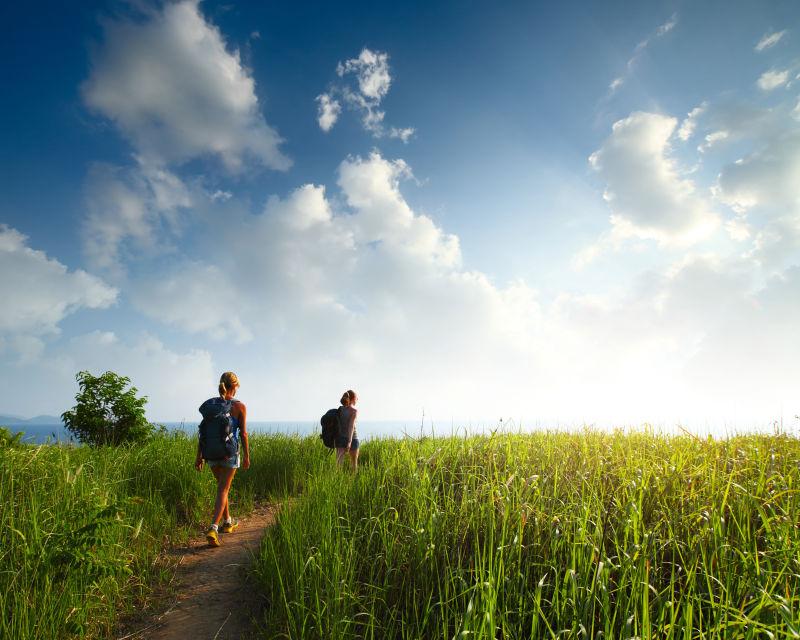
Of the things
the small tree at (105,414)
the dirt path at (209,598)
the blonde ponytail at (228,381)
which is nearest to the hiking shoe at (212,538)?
the dirt path at (209,598)

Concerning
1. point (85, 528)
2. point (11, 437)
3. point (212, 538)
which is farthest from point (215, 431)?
point (11, 437)

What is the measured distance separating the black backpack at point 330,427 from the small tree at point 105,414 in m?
6.00

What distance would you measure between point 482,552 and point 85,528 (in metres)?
4.09

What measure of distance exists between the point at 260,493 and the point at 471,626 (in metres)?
8.52

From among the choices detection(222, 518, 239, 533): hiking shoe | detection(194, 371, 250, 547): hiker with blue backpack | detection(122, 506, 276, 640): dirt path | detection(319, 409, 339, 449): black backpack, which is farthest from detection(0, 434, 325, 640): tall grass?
detection(319, 409, 339, 449): black backpack

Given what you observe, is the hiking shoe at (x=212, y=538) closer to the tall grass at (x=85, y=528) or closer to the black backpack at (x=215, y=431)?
the tall grass at (x=85, y=528)

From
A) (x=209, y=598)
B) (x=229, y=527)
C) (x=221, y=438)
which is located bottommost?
(x=209, y=598)

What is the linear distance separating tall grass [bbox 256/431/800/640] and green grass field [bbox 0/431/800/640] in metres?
0.02

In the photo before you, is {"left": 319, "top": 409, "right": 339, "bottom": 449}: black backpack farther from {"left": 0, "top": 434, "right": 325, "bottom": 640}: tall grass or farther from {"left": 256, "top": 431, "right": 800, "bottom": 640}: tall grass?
{"left": 256, "top": 431, "right": 800, "bottom": 640}: tall grass

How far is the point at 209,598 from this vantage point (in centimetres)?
529

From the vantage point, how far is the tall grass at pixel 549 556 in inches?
127

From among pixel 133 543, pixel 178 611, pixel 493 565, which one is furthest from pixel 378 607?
pixel 133 543

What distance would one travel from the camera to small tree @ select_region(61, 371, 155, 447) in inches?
488

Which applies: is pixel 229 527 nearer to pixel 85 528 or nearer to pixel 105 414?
pixel 85 528
